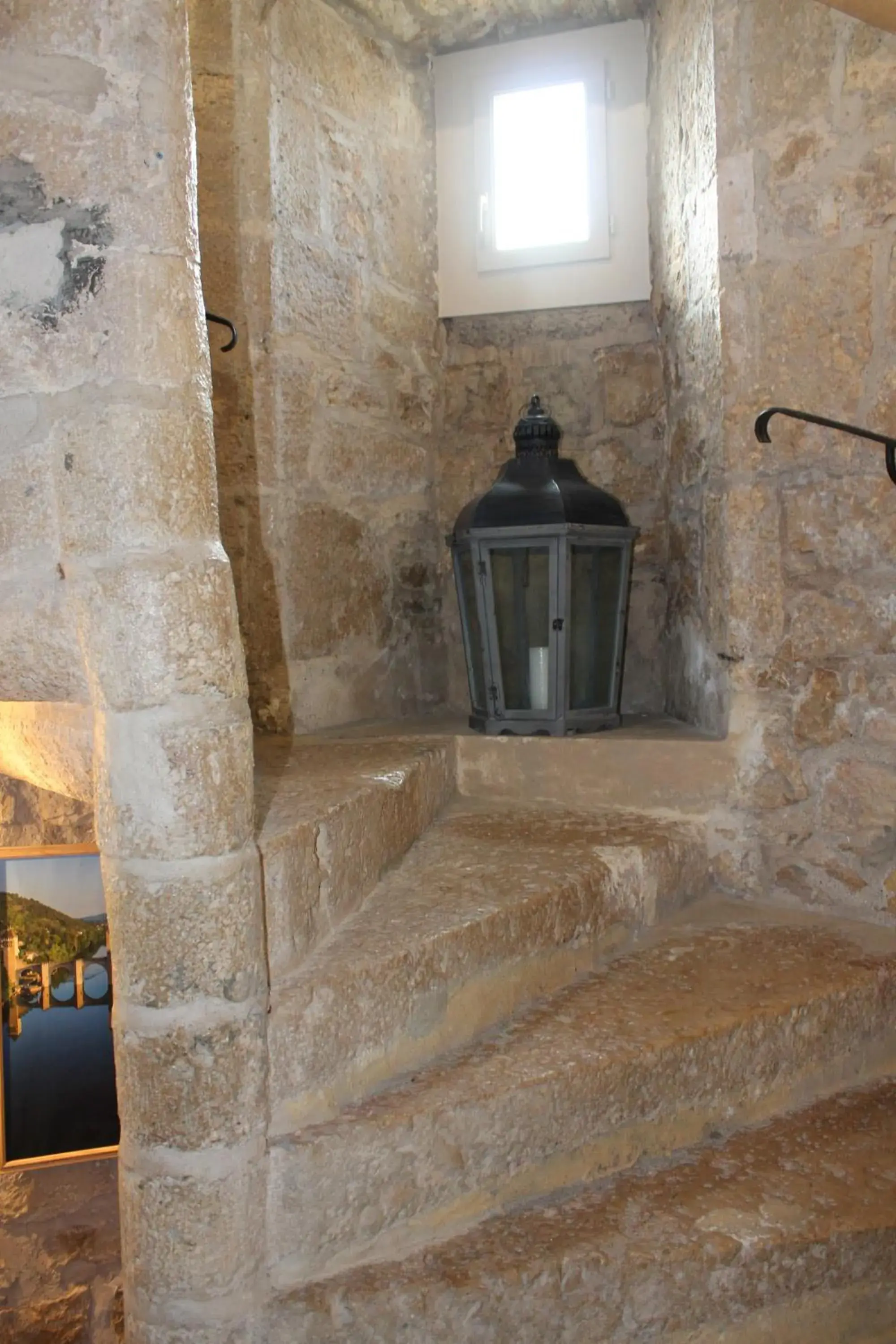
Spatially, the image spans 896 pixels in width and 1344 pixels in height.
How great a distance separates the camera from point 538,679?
7.89 ft

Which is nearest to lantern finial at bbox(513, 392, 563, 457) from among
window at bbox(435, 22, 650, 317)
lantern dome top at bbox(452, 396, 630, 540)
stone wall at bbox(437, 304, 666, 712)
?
lantern dome top at bbox(452, 396, 630, 540)

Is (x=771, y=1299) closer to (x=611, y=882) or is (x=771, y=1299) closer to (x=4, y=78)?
(x=611, y=882)

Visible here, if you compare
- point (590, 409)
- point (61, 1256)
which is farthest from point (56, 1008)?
point (590, 409)

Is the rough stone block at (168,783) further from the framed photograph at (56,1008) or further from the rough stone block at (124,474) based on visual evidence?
the framed photograph at (56,1008)

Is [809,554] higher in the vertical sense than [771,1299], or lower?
higher

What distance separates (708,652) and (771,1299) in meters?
1.24

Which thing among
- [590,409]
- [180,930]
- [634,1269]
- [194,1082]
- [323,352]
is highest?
[323,352]

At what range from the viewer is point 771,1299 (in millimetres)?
1471

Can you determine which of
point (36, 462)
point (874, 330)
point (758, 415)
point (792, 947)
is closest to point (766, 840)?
point (792, 947)

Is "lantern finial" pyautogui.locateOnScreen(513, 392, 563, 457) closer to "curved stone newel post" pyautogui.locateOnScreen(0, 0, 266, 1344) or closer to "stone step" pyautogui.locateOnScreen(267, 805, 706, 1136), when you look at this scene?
"stone step" pyautogui.locateOnScreen(267, 805, 706, 1136)

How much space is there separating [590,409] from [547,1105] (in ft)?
6.03

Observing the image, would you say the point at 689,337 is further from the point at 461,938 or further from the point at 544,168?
the point at 461,938

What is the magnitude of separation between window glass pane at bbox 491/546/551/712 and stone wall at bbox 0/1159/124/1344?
127 centimetres

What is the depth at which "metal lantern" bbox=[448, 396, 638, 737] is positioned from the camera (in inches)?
91.7
